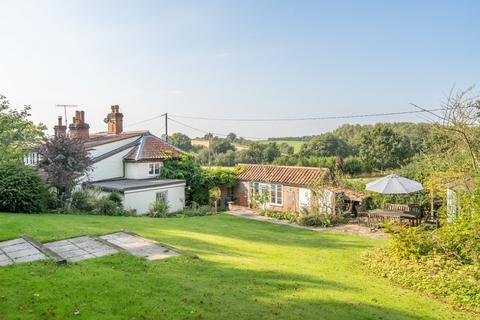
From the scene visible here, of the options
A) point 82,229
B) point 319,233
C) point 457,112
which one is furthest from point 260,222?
point 457,112

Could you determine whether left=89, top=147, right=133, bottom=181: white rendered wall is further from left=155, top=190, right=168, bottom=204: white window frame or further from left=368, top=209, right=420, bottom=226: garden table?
left=368, top=209, right=420, bottom=226: garden table

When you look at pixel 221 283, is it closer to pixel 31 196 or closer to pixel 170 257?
pixel 170 257

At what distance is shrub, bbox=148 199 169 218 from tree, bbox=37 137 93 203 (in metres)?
5.26

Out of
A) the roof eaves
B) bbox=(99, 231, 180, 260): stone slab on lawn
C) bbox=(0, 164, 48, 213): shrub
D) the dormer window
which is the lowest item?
bbox=(99, 231, 180, 260): stone slab on lawn

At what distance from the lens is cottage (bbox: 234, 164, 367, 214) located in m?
23.8

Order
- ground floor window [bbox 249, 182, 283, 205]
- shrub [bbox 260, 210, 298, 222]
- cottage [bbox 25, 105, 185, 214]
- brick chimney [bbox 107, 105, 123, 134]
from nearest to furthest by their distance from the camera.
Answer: shrub [bbox 260, 210, 298, 222] → cottage [bbox 25, 105, 185, 214] → ground floor window [bbox 249, 182, 283, 205] → brick chimney [bbox 107, 105, 123, 134]

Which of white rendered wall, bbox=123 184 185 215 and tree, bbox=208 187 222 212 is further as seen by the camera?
tree, bbox=208 187 222 212

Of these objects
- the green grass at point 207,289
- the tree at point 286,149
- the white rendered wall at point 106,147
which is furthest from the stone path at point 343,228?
the tree at point 286,149

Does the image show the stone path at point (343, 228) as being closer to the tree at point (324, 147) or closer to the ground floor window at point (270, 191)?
the ground floor window at point (270, 191)

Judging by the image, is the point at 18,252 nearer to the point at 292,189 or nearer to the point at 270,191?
the point at 292,189

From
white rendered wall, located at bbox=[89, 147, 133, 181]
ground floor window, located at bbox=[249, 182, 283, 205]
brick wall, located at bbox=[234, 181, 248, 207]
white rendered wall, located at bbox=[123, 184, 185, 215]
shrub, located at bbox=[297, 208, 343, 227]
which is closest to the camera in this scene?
shrub, located at bbox=[297, 208, 343, 227]

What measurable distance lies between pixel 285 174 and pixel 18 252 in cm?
2021

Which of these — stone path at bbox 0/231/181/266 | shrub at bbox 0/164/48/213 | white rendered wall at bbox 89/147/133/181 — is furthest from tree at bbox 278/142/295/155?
stone path at bbox 0/231/181/266

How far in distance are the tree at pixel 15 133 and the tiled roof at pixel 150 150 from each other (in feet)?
22.1
